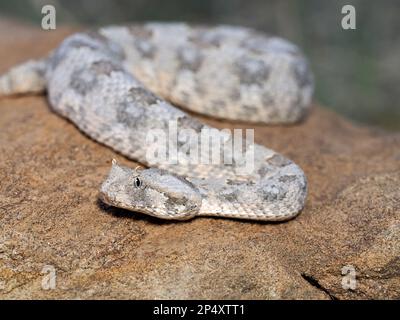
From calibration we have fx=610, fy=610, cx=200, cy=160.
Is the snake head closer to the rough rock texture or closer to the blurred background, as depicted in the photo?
the rough rock texture

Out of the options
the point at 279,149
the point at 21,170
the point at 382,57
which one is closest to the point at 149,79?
the point at 279,149

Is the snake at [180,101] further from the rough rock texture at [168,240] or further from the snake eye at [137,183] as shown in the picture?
the rough rock texture at [168,240]

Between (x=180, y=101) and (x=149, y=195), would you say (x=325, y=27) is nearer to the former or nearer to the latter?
(x=180, y=101)

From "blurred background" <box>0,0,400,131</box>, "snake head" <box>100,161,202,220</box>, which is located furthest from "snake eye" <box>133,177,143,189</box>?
"blurred background" <box>0,0,400,131</box>

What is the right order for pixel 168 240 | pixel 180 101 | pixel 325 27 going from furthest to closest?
pixel 325 27, pixel 180 101, pixel 168 240

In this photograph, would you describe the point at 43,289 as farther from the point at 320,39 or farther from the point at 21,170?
the point at 320,39

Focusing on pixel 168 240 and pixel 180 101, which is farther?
pixel 180 101

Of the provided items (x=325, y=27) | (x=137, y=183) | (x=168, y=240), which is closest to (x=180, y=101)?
(x=137, y=183)
